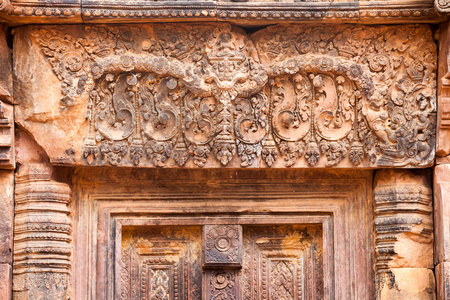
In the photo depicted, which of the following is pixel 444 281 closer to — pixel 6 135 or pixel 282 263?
pixel 282 263

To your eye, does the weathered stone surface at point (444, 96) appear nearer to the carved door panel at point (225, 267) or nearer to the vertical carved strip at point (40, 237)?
the carved door panel at point (225, 267)

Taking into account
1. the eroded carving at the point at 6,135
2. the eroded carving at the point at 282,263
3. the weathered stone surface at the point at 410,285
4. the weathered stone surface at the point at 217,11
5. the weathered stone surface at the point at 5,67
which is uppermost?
the weathered stone surface at the point at 217,11

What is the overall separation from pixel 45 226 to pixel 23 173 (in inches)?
18.4

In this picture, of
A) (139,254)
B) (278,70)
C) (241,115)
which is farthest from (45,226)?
(278,70)

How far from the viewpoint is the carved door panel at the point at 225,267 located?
6176 millimetres

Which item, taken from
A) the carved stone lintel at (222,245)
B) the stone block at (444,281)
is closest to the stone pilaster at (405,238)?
the stone block at (444,281)

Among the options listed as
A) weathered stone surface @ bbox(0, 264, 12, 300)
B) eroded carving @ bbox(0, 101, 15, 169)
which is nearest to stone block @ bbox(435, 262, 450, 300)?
weathered stone surface @ bbox(0, 264, 12, 300)

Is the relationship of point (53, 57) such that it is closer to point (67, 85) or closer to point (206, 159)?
point (67, 85)

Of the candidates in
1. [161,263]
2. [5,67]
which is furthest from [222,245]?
[5,67]

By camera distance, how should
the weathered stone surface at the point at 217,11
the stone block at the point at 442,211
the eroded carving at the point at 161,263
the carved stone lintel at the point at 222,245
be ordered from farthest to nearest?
the eroded carving at the point at 161,263 < the carved stone lintel at the point at 222,245 < the stone block at the point at 442,211 < the weathered stone surface at the point at 217,11

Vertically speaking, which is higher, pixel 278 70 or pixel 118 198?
pixel 278 70

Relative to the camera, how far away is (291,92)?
5.93 m

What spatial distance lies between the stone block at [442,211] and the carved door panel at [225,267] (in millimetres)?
1014

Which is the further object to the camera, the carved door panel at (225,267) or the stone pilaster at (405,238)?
the carved door panel at (225,267)
